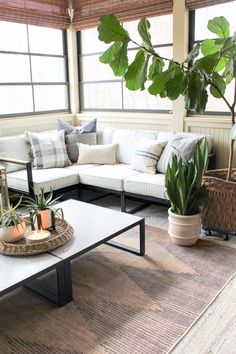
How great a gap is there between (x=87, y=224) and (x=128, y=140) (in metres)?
1.77

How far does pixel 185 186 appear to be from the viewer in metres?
2.74

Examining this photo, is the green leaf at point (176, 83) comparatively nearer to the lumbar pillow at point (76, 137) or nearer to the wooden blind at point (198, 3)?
the wooden blind at point (198, 3)

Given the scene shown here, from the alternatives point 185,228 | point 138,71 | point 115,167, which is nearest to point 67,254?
point 185,228

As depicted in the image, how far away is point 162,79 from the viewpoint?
2799mm

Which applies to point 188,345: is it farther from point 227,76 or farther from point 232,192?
point 227,76

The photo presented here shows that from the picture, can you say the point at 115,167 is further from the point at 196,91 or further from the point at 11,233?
the point at 11,233

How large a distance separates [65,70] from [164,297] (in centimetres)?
374

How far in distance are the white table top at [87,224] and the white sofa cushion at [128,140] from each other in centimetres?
125

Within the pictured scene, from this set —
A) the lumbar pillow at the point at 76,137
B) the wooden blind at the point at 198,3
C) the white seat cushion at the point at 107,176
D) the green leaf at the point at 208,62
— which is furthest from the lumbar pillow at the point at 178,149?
the wooden blind at the point at 198,3

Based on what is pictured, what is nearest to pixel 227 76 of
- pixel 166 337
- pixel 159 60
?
pixel 159 60

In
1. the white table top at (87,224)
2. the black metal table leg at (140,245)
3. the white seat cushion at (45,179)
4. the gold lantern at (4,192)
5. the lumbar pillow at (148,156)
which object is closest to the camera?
the white table top at (87,224)

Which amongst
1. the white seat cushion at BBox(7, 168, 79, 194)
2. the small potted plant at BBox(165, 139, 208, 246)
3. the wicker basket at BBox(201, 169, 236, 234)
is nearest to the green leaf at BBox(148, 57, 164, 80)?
the small potted plant at BBox(165, 139, 208, 246)

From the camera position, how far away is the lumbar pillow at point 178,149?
3.35 metres

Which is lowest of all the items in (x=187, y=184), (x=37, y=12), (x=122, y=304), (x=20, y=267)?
(x=122, y=304)
